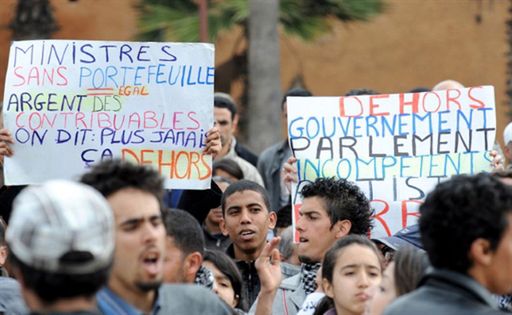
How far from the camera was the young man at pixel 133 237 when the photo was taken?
16.9 feet

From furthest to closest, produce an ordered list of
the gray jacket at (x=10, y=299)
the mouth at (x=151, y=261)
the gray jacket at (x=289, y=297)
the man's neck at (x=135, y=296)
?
the gray jacket at (x=289, y=297) → the gray jacket at (x=10, y=299) → the man's neck at (x=135, y=296) → the mouth at (x=151, y=261)

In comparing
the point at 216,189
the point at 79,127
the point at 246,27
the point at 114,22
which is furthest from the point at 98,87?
the point at 114,22

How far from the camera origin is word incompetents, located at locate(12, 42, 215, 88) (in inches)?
354

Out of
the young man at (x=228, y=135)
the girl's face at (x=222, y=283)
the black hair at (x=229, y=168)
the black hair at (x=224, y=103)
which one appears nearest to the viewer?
the girl's face at (x=222, y=283)

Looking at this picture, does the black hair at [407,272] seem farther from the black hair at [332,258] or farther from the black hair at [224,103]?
the black hair at [224,103]

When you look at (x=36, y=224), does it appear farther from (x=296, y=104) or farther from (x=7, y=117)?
(x=296, y=104)

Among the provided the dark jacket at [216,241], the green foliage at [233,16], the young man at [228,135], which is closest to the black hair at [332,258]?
the dark jacket at [216,241]

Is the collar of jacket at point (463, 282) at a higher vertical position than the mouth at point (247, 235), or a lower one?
lower

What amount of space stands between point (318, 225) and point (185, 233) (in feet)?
4.54

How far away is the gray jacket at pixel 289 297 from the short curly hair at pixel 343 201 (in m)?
0.39

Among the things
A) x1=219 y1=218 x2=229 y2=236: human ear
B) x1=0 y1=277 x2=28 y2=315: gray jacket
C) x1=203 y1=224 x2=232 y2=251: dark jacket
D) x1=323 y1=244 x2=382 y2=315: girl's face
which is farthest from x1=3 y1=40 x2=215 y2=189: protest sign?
x1=323 y1=244 x2=382 y2=315: girl's face

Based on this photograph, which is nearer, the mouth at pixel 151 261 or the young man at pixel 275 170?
the mouth at pixel 151 261

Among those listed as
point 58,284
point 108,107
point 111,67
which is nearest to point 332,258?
point 108,107

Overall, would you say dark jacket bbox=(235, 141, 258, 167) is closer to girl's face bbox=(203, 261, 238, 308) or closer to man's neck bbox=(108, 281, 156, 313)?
girl's face bbox=(203, 261, 238, 308)
